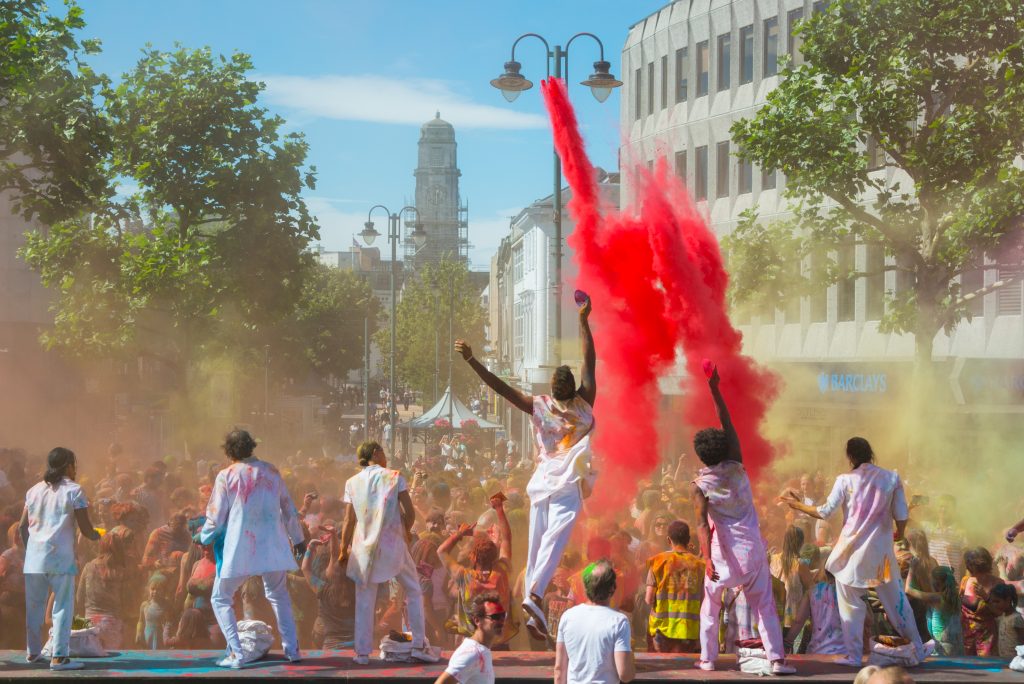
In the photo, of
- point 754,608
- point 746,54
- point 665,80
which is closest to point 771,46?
point 746,54

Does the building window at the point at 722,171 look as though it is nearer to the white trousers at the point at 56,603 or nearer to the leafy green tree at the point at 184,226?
the leafy green tree at the point at 184,226

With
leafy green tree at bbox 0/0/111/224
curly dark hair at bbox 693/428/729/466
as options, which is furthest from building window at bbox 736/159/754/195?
curly dark hair at bbox 693/428/729/466

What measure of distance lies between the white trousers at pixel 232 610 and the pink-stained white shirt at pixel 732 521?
9.95 ft

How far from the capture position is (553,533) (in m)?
8.37

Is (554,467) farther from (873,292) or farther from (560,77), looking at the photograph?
(873,292)

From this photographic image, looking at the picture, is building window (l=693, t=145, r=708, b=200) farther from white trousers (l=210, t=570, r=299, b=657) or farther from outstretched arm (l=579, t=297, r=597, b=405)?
white trousers (l=210, t=570, r=299, b=657)

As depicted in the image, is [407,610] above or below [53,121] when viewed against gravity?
below

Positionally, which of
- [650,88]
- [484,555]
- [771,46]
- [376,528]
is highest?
[650,88]

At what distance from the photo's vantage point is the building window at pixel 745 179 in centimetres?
3542

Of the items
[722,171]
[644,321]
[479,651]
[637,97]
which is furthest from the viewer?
[637,97]

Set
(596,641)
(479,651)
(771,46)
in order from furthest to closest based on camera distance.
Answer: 1. (771,46)
2. (479,651)
3. (596,641)

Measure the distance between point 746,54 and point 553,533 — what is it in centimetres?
3016

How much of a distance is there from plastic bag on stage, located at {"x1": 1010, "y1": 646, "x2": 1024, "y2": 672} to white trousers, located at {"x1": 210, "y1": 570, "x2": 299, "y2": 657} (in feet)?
16.8

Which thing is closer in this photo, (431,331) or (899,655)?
(899,655)
